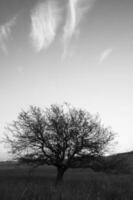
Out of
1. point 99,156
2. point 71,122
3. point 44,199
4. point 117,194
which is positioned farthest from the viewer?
point 71,122

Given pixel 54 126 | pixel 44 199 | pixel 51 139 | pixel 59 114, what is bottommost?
pixel 44 199

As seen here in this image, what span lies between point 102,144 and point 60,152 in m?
4.68

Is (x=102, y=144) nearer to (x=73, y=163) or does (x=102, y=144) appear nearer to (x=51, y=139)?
(x=73, y=163)

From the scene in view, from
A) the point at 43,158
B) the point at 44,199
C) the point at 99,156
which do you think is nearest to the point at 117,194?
the point at 44,199

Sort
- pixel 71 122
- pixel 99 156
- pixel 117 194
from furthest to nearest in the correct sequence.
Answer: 1. pixel 71 122
2. pixel 99 156
3. pixel 117 194

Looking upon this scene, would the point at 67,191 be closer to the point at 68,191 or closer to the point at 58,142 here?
the point at 68,191

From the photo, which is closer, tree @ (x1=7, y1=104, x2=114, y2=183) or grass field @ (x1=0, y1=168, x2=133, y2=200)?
grass field @ (x1=0, y1=168, x2=133, y2=200)

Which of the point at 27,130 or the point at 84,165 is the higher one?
the point at 27,130

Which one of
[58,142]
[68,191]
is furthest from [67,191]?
[58,142]

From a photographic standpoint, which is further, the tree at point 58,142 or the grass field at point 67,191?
the tree at point 58,142

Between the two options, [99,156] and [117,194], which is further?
[99,156]

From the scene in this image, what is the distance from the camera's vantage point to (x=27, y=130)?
742 inches

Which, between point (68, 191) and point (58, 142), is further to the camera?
point (58, 142)

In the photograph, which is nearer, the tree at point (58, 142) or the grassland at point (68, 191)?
the grassland at point (68, 191)
